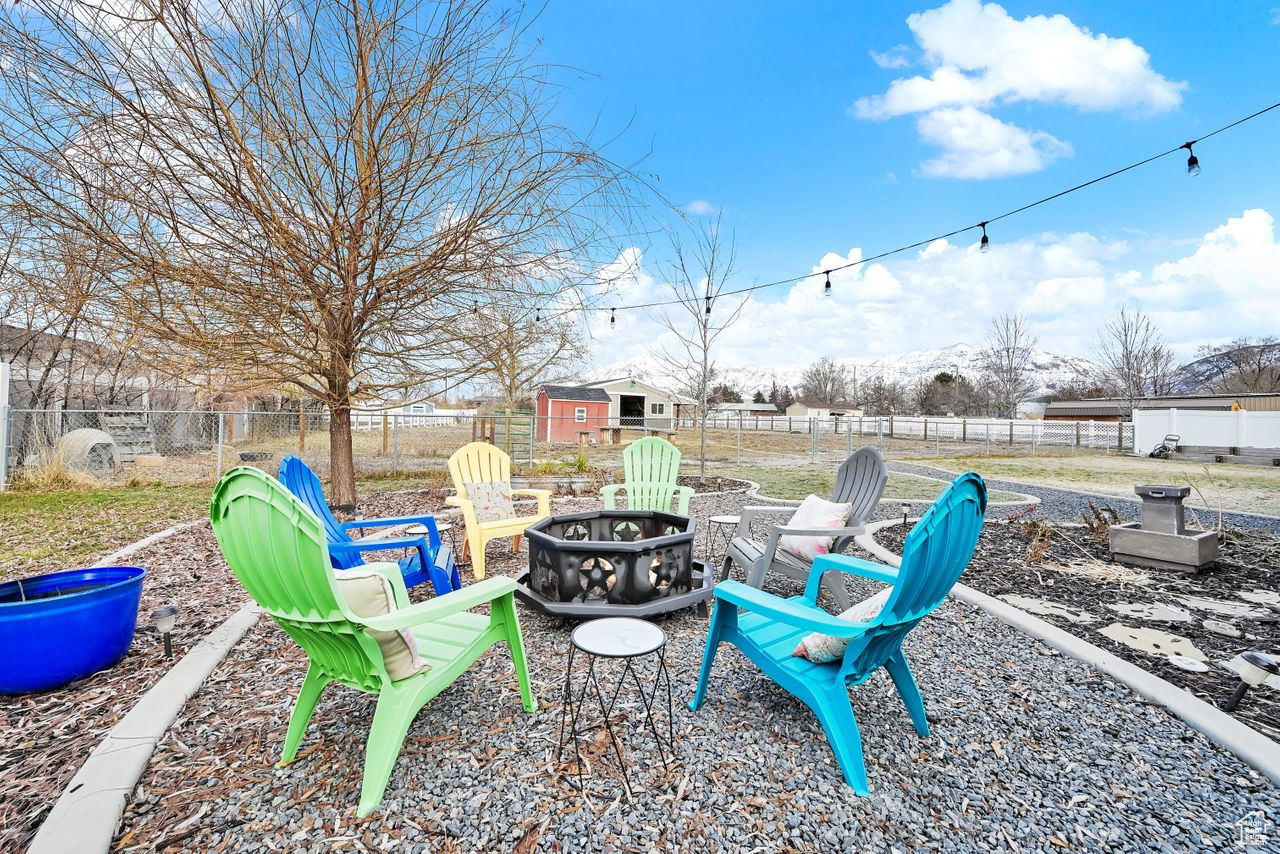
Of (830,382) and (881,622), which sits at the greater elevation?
(830,382)

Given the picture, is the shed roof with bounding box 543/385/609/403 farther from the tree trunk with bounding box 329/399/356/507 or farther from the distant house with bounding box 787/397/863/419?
the distant house with bounding box 787/397/863/419

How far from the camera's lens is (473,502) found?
414 centimetres

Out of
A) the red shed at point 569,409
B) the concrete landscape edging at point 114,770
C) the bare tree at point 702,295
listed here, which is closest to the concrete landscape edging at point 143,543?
the concrete landscape edging at point 114,770

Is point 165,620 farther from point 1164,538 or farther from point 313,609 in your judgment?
point 1164,538

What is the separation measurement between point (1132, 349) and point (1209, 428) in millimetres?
7942

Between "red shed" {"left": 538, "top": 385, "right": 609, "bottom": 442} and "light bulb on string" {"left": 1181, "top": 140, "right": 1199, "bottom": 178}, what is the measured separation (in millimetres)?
19642

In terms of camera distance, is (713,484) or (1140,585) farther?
(713,484)

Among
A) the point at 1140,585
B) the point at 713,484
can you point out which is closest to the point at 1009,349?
the point at 713,484

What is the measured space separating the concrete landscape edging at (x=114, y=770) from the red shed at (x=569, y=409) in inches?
824

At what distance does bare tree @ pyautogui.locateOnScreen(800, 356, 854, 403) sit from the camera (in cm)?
5075

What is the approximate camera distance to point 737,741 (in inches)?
74.0

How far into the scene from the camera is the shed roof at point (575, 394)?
25.5 m

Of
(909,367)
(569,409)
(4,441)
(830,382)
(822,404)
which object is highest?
(909,367)

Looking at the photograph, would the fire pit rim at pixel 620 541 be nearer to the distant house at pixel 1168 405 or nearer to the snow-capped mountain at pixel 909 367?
the distant house at pixel 1168 405
